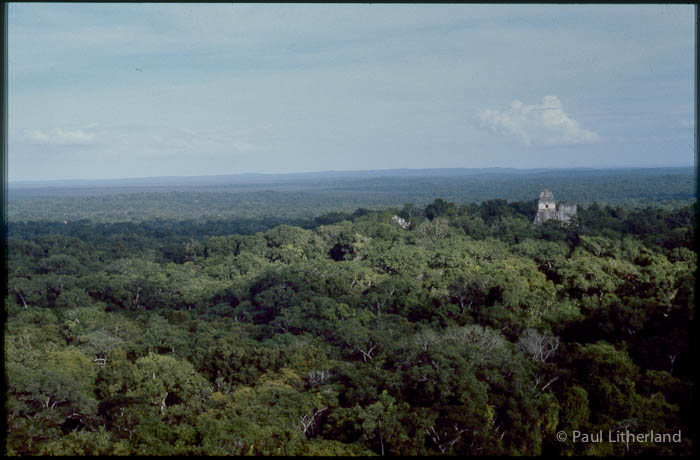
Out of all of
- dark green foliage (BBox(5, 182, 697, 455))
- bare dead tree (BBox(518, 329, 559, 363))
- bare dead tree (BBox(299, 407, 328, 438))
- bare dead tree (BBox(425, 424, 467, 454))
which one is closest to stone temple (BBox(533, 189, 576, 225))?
dark green foliage (BBox(5, 182, 697, 455))

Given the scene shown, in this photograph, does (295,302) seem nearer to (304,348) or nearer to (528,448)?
(304,348)

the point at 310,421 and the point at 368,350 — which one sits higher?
the point at 368,350

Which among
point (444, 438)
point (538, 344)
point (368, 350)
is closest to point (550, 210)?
point (538, 344)

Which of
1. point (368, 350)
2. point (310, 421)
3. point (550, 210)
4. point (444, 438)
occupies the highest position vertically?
point (550, 210)

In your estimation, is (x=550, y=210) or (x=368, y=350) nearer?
(x=368, y=350)

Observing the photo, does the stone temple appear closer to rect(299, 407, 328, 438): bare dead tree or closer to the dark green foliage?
the dark green foliage

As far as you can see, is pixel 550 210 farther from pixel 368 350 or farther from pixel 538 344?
pixel 368 350

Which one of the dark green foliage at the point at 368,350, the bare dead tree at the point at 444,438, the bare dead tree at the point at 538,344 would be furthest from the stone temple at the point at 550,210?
the bare dead tree at the point at 444,438

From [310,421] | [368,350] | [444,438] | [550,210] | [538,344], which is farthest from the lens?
[550,210]

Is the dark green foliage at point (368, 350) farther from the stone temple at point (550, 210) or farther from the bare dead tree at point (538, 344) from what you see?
the stone temple at point (550, 210)

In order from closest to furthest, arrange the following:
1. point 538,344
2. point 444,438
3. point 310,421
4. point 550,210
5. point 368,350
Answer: point 444,438
point 310,421
point 538,344
point 368,350
point 550,210
